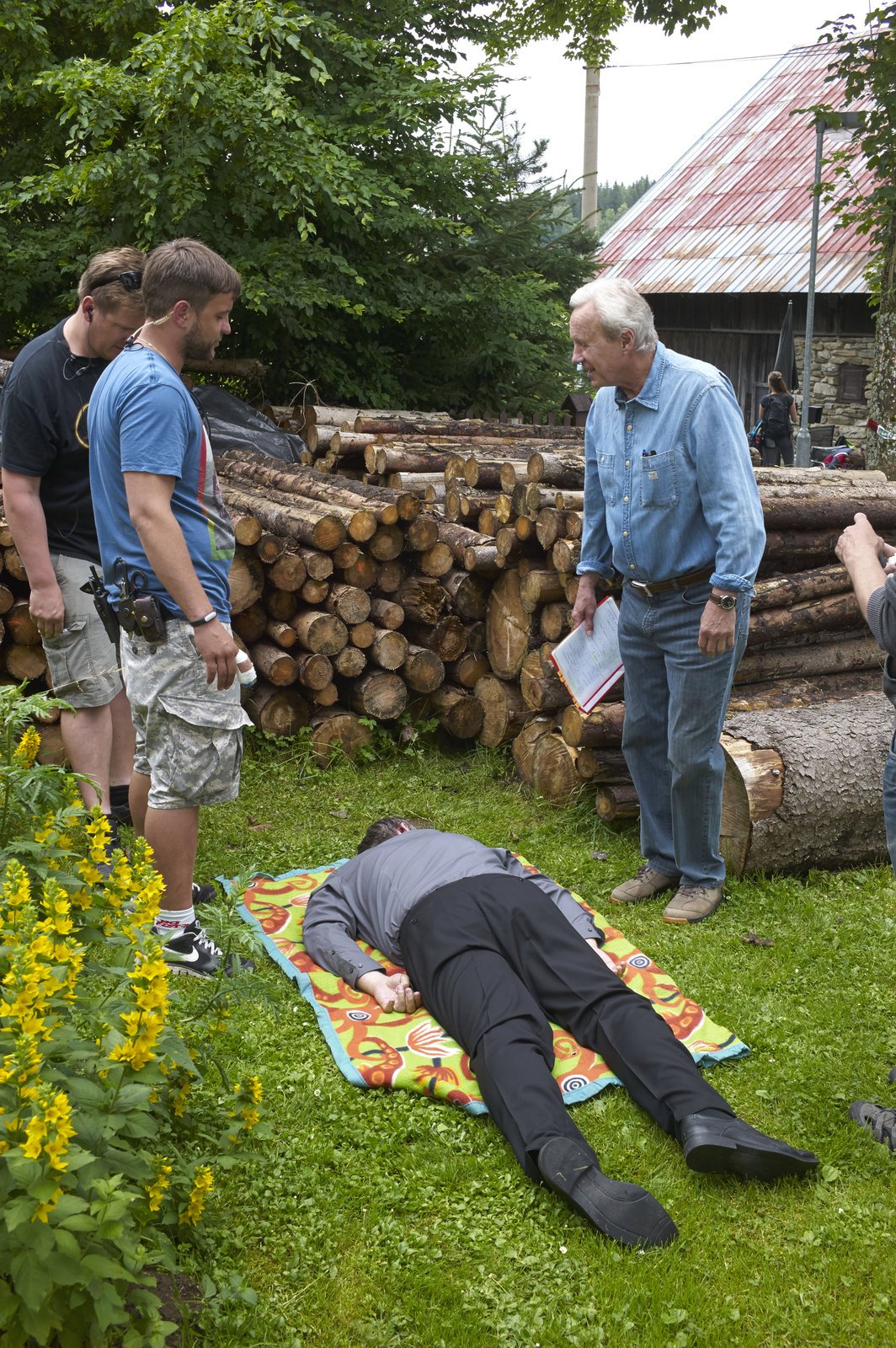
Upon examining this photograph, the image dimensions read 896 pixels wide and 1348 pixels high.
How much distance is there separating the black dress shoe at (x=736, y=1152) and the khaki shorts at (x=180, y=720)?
1.75m

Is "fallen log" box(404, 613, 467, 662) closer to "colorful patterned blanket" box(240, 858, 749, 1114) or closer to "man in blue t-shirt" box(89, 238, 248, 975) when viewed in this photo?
"colorful patterned blanket" box(240, 858, 749, 1114)

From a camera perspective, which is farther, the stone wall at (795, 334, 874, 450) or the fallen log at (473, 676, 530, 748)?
the stone wall at (795, 334, 874, 450)

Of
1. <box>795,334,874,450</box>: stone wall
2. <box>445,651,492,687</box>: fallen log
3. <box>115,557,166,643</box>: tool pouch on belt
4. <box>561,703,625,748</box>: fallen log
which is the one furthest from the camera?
<box>795,334,874,450</box>: stone wall

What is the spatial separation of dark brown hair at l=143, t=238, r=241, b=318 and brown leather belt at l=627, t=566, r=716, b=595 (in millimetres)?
1802

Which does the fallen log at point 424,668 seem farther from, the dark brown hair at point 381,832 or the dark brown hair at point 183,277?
the dark brown hair at point 183,277

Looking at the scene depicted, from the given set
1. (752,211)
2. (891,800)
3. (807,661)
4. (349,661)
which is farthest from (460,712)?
(752,211)

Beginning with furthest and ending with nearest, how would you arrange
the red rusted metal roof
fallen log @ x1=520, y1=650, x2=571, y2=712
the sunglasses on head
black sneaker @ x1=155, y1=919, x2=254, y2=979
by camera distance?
the red rusted metal roof, fallen log @ x1=520, y1=650, x2=571, y2=712, the sunglasses on head, black sneaker @ x1=155, y1=919, x2=254, y2=979

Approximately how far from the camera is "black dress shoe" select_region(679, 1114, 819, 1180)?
109 inches

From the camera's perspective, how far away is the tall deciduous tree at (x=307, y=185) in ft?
26.7

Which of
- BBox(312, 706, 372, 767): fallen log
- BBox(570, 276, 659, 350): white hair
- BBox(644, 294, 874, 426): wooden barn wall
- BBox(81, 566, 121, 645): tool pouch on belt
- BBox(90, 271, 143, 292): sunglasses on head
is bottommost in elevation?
BBox(312, 706, 372, 767): fallen log

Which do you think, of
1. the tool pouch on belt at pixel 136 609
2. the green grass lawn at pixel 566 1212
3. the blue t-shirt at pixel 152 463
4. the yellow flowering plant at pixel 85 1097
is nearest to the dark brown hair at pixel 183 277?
the blue t-shirt at pixel 152 463

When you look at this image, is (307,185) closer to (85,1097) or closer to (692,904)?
(692,904)

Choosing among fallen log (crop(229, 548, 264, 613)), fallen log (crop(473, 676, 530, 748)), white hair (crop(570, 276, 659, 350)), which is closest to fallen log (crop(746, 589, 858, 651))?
fallen log (crop(473, 676, 530, 748))

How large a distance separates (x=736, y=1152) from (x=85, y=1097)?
64.3 inches
